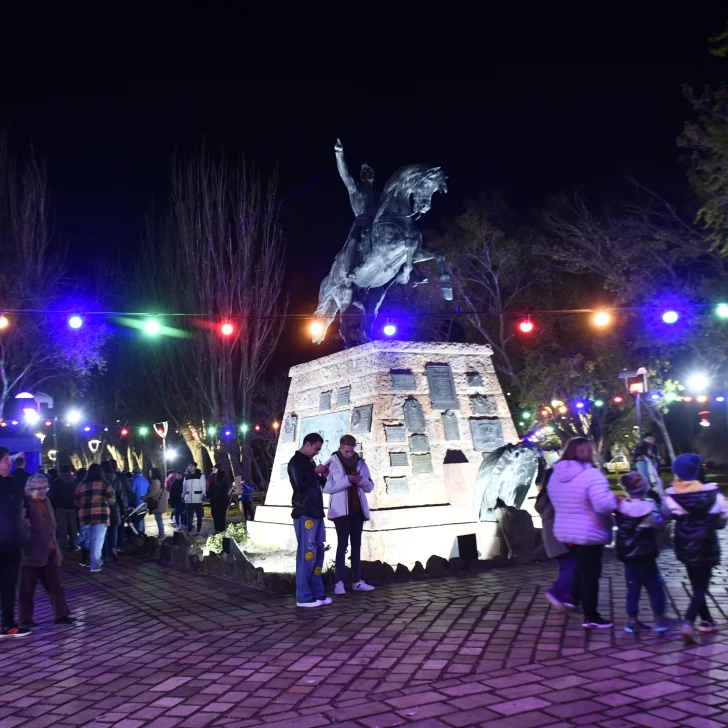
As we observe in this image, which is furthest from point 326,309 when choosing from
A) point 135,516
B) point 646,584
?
point 646,584

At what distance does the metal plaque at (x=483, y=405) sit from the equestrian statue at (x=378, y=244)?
1609mm

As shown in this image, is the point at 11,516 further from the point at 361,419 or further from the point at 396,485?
the point at 361,419

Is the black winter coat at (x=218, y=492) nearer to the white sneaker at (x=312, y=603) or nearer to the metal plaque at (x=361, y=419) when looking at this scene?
the metal plaque at (x=361, y=419)

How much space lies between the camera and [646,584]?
521cm

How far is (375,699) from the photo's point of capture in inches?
162

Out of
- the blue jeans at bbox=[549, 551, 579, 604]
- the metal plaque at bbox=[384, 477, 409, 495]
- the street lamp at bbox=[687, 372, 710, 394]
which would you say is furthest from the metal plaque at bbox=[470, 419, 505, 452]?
the street lamp at bbox=[687, 372, 710, 394]

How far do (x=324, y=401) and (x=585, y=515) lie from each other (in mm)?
6924

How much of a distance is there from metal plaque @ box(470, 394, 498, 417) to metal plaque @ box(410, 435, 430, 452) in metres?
1.07

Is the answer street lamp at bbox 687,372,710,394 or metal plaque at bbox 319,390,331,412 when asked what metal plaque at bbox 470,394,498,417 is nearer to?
metal plaque at bbox 319,390,331,412

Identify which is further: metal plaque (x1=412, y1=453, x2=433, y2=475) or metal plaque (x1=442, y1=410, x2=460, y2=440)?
metal plaque (x1=442, y1=410, x2=460, y2=440)

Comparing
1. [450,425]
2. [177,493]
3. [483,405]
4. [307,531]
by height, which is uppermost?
[483,405]

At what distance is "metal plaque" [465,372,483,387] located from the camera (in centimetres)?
1119

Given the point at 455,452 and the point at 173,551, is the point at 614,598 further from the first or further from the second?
the point at 173,551

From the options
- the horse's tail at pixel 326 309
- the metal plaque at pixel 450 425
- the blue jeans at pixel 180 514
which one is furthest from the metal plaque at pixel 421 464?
the blue jeans at pixel 180 514
